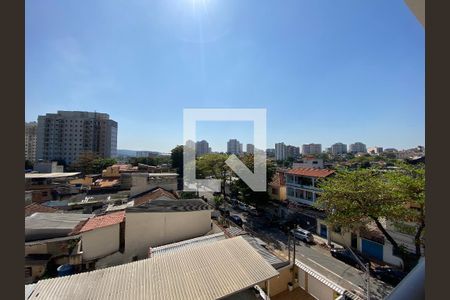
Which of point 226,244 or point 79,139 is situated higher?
point 79,139

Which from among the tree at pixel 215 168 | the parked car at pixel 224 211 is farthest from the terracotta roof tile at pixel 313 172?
the parked car at pixel 224 211

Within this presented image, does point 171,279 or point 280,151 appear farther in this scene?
point 280,151

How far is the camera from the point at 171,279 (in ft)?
10.8

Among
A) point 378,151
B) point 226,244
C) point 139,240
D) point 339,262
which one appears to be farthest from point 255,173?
point 378,151

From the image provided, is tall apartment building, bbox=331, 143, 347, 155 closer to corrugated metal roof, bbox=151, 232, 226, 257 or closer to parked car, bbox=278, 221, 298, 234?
parked car, bbox=278, 221, 298, 234

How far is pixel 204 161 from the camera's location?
1631cm

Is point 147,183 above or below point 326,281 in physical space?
above

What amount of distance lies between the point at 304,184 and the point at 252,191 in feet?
10.9

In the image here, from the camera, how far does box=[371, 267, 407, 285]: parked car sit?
6688 millimetres

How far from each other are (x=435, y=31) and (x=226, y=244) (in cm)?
445

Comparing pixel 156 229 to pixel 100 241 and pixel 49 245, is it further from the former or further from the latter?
pixel 49 245

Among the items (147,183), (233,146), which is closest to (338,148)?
(233,146)

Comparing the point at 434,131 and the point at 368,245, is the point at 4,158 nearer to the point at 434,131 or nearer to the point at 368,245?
the point at 434,131

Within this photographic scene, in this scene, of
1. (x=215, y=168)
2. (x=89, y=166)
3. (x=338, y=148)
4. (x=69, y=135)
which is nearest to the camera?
(x=215, y=168)
